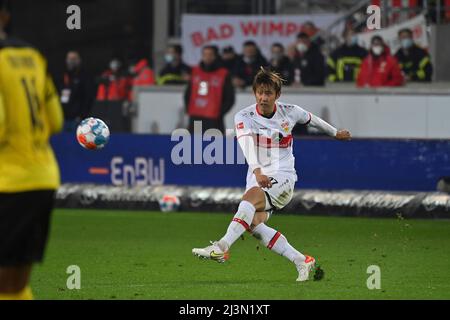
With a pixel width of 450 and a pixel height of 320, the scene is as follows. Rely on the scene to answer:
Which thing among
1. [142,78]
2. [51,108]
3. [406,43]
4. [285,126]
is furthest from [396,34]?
[51,108]

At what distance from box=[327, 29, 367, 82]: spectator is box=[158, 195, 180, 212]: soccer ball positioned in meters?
5.16

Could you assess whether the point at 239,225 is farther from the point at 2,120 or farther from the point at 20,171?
the point at 2,120

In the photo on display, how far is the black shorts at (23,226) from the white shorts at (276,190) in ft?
13.7

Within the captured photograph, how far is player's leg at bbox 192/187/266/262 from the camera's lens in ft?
37.3

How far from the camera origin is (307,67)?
22.9m

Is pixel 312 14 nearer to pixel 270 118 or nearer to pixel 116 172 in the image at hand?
pixel 116 172

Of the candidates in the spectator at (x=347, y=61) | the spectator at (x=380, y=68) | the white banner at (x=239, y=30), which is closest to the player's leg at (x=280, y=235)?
the spectator at (x=380, y=68)

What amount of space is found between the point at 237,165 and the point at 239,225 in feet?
25.5

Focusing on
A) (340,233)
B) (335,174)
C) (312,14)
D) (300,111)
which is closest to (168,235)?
(340,233)

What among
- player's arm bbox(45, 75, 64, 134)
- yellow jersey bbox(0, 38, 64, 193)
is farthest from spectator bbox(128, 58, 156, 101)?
yellow jersey bbox(0, 38, 64, 193)

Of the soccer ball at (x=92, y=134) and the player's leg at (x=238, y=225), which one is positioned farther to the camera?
the soccer ball at (x=92, y=134)

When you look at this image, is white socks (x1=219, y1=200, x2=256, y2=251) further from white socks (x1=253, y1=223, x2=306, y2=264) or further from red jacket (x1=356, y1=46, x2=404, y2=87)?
red jacket (x1=356, y1=46, x2=404, y2=87)

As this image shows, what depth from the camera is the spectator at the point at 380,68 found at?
21906 millimetres

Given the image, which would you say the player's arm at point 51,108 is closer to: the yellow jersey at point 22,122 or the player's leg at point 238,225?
the yellow jersey at point 22,122
